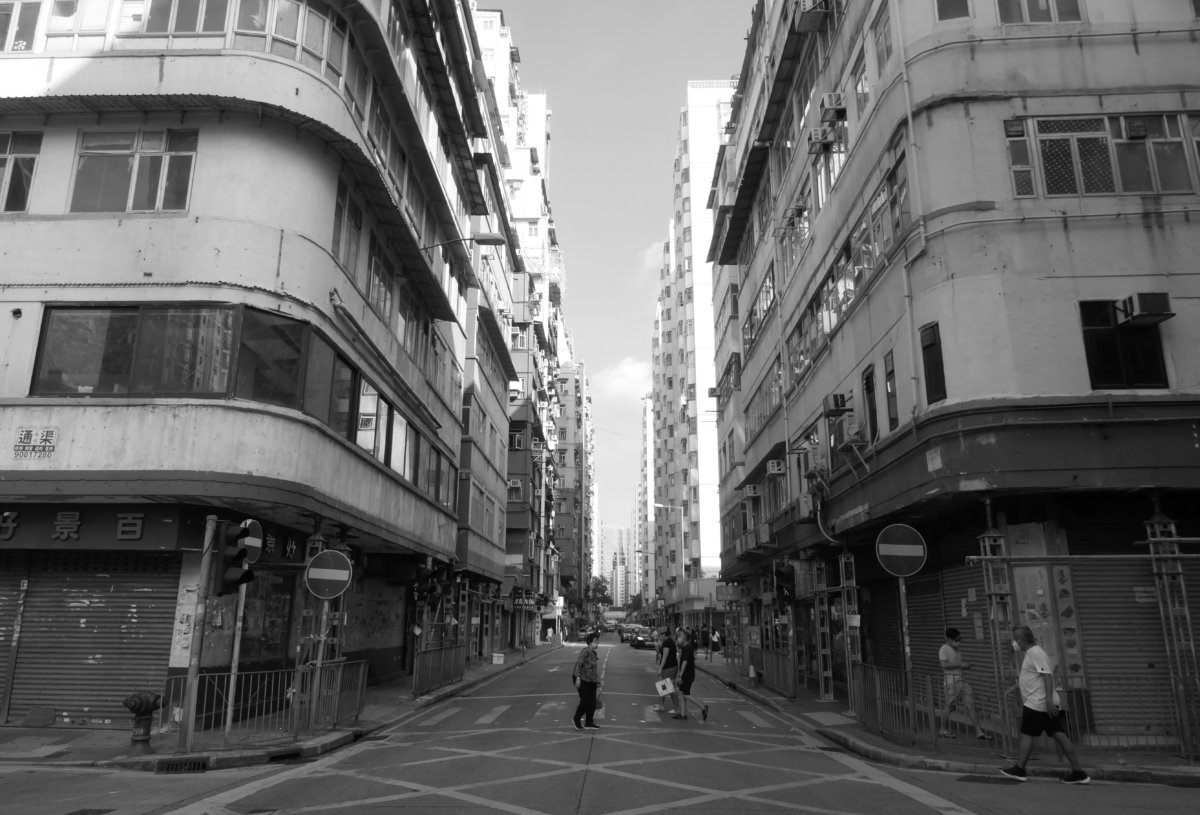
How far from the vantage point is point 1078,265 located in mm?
14469

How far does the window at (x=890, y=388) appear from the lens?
17083 mm

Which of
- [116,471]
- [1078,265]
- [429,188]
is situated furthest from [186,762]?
[429,188]

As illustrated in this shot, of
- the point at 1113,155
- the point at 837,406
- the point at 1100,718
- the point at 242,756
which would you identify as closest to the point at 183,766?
the point at 242,756

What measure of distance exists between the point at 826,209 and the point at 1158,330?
969 cm

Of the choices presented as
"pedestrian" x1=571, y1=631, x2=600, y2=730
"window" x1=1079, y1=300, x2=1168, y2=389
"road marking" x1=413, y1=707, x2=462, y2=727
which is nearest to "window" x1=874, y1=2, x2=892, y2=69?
"window" x1=1079, y1=300, x2=1168, y2=389

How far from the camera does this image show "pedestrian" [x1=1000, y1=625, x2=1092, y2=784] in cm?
1048

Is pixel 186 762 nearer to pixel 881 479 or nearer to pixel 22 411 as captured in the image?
pixel 22 411

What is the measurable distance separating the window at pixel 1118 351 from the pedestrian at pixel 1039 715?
5537 millimetres

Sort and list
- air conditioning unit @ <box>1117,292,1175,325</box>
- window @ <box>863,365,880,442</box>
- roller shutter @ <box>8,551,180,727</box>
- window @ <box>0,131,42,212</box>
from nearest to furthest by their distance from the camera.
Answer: air conditioning unit @ <box>1117,292,1175,325</box> < roller shutter @ <box>8,551,180,727</box> < window @ <box>0,131,42,212</box> < window @ <box>863,365,880,442</box>

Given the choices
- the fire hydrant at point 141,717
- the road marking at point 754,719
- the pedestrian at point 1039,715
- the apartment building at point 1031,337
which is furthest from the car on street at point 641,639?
the pedestrian at point 1039,715

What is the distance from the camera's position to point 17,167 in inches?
641

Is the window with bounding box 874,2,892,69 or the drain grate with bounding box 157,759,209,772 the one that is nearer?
the drain grate with bounding box 157,759,209,772

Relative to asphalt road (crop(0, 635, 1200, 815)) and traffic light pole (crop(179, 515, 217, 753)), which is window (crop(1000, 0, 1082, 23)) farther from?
traffic light pole (crop(179, 515, 217, 753))

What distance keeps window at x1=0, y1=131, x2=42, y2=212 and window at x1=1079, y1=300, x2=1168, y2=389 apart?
765 inches
